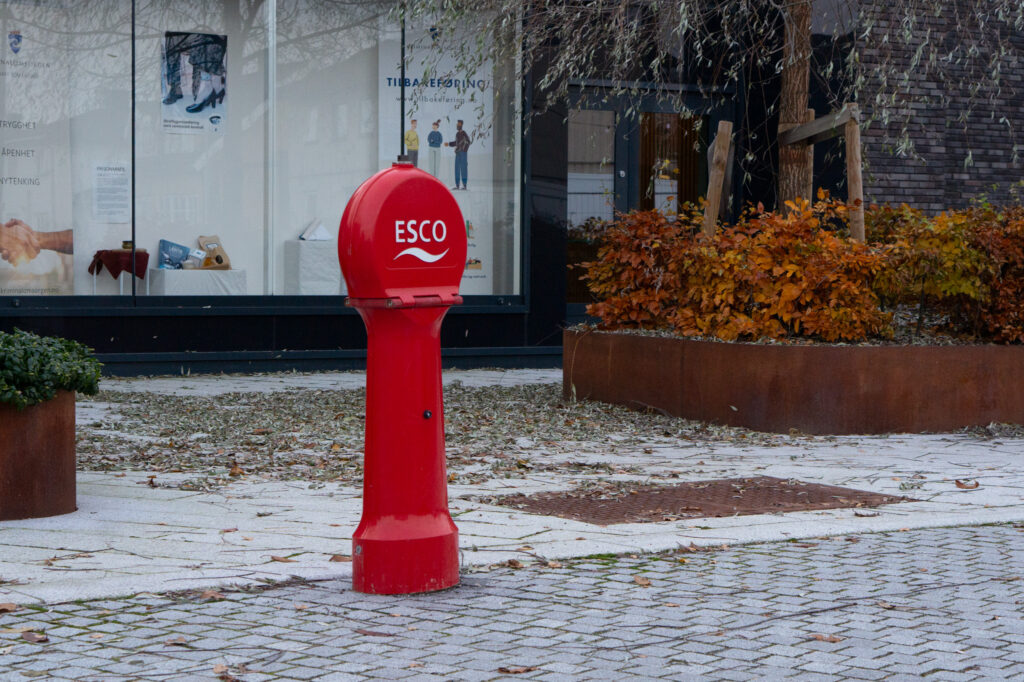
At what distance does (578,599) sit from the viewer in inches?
181

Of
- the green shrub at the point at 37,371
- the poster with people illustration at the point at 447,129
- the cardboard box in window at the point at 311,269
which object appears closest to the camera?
the green shrub at the point at 37,371

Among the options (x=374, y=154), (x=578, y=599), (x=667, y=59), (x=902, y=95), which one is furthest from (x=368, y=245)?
(x=902, y=95)

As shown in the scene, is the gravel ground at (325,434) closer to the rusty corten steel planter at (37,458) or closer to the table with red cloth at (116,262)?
the rusty corten steel planter at (37,458)

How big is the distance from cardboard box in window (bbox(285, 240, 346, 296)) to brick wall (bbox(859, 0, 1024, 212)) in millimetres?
5891

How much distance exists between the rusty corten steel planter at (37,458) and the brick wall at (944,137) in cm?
1082

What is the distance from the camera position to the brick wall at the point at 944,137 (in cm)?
1535

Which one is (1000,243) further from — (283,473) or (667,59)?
(667,59)

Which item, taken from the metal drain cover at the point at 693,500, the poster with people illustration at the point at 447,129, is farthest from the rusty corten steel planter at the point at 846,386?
the poster with people illustration at the point at 447,129

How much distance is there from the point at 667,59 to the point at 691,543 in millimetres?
10100

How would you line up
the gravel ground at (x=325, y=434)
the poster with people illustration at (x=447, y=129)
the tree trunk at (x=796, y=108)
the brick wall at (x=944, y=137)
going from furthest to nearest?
the brick wall at (x=944, y=137) < the poster with people illustration at (x=447, y=129) < the tree trunk at (x=796, y=108) < the gravel ground at (x=325, y=434)

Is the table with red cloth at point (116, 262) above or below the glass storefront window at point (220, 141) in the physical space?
below

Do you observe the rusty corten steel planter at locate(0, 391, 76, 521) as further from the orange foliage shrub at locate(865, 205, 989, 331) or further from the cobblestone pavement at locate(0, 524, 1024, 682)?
the orange foliage shrub at locate(865, 205, 989, 331)

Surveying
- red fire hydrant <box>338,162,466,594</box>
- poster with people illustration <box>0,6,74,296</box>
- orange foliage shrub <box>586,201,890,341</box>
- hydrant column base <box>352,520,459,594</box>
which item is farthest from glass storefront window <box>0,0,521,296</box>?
hydrant column base <box>352,520,459,594</box>

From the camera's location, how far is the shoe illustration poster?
13164 mm
